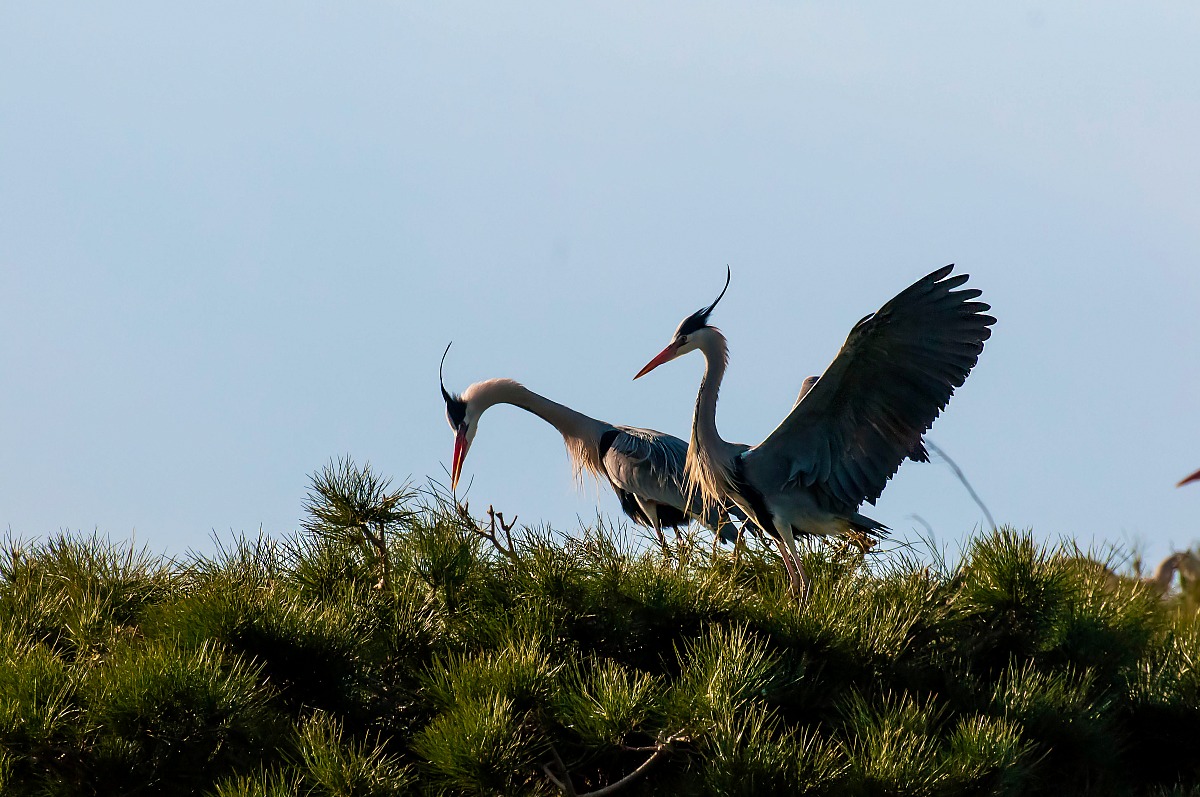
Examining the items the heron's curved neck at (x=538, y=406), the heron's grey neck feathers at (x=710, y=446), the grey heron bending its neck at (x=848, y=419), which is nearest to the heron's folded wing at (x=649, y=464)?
the heron's curved neck at (x=538, y=406)

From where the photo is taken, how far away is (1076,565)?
4.22m

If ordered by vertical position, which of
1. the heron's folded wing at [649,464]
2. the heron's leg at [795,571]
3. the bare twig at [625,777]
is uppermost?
the heron's folded wing at [649,464]

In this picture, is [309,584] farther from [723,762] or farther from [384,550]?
[723,762]

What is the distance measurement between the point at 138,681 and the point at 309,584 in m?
0.86

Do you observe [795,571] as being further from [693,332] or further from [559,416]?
[559,416]

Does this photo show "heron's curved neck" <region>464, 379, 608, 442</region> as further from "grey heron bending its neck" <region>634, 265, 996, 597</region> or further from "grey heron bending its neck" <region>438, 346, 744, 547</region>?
"grey heron bending its neck" <region>634, 265, 996, 597</region>

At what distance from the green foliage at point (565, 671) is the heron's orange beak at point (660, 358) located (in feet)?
5.23

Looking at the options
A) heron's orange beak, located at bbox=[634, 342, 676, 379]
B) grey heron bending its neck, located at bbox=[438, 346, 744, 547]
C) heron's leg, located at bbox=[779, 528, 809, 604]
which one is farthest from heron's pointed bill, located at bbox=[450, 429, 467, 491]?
heron's leg, located at bbox=[779, 528, 809, 604]

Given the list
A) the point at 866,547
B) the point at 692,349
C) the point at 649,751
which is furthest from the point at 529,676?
the point at 692,349

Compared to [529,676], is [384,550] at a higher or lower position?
higher

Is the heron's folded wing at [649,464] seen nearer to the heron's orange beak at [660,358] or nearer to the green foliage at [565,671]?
the heron's orange beak at [660,358]

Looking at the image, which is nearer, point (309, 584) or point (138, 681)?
point (138, 681)

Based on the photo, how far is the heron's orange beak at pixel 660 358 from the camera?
18.7 feet

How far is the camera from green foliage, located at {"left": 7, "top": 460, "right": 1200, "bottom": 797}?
314 cm
